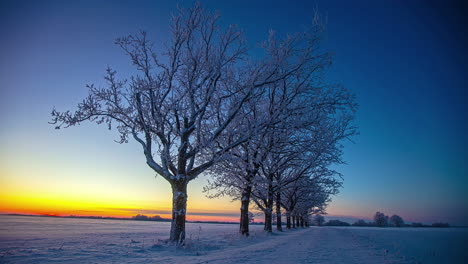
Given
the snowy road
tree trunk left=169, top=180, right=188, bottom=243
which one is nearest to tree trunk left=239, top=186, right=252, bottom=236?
the snowy road

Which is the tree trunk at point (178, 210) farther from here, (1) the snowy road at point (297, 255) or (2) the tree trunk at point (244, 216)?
(2) the tree trunk at point (244, 216)

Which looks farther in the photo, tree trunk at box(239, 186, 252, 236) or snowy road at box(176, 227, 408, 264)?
tree trunk at box(239, 186, 252, 236)

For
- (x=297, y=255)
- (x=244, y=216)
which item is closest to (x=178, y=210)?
(x=297, y=255)

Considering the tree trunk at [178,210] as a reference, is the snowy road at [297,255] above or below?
below

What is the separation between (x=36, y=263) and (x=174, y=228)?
→ 5.22m

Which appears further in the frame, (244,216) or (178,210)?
(244,216)

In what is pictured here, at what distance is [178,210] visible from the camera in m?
11.5

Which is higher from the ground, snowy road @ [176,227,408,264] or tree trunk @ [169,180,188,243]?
tree trunk @ [169,180,188,243]

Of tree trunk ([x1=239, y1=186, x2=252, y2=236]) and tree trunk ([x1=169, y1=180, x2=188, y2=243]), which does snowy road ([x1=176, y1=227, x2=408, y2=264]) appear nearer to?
tree trunk ([x1=169, y1=180, x2=188, y2=243])

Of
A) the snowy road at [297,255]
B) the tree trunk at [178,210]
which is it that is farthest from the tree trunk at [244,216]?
the tree trunk at [178,210]

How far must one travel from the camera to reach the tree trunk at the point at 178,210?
36.7 ft

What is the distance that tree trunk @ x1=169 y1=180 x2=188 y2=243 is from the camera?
441 inches

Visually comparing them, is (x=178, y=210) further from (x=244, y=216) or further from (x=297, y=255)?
(x=244, y=216)

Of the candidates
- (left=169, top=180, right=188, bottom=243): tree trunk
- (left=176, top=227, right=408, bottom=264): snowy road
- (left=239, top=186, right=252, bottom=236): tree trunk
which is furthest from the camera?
(left=239, top=186, right=252, bottom=236): tree trunk
